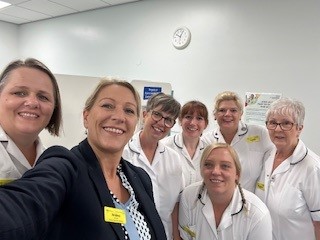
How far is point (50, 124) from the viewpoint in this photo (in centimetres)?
111

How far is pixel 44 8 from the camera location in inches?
185

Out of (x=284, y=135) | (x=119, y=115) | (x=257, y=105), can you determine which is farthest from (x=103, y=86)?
(x=257, y=105)

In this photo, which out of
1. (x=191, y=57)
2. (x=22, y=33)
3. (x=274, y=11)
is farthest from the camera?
(x=22, y=33)

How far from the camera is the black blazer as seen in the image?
59 cm

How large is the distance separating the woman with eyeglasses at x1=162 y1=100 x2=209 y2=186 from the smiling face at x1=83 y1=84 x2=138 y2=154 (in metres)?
1.00

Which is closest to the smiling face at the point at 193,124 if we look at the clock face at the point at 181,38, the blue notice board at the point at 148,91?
the blue notice board at the point at 148,91

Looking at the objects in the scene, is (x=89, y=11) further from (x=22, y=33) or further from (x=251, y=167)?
(x=251, y=167)

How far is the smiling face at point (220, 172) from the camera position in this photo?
5.07 ft

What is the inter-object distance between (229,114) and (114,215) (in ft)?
5.03

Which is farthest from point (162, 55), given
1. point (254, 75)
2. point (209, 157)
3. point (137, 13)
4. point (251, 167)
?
point (209, 157)

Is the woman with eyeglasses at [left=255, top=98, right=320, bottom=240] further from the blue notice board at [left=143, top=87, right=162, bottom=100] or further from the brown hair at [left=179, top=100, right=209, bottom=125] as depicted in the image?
the blue notice board at [left=143, top=87, right=162, bottom=100]

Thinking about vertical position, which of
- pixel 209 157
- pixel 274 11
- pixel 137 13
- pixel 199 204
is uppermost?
pixel 137 13

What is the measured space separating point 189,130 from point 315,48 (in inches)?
67.2

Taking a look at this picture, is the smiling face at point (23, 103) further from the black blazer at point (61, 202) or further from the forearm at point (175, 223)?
the forearm at point (175, 223)
